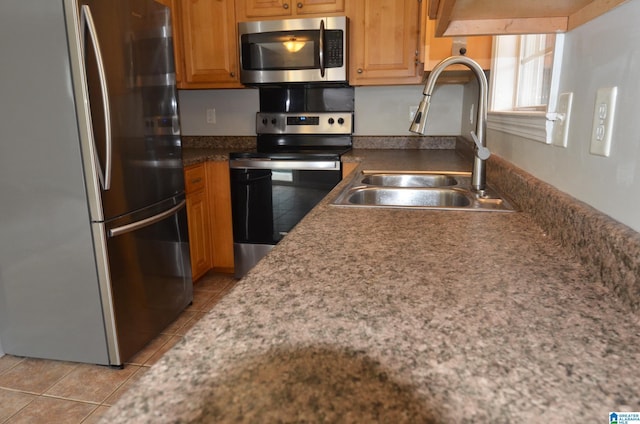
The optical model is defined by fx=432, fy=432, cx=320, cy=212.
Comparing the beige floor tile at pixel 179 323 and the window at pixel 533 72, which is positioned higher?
the window at pixel 533 72

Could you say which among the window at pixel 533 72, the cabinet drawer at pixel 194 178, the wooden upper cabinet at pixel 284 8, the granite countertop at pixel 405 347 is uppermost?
the wooden upper cabinet at pixel 284 8

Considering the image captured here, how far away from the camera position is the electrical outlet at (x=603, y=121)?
716mm

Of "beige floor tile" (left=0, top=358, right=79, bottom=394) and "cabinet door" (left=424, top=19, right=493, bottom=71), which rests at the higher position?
"cabinet door" (left=424, top=19, right=493, bottom=71)

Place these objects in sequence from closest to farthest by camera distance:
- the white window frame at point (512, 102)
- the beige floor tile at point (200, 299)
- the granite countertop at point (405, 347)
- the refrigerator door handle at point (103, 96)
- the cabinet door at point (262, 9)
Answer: the granite countertop at point (405, 347)
the white window frame at point (512, 102)
the refrigerator door handle at point (103, 96)
the beige floor tile at point (200, 299)
the cabinet door at point (262, 9)

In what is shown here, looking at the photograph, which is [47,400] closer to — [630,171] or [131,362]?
[131,362]

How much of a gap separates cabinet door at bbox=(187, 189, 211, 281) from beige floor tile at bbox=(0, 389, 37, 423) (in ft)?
3.63

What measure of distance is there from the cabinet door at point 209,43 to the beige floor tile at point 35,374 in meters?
1.94

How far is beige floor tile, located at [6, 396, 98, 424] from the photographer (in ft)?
5.32

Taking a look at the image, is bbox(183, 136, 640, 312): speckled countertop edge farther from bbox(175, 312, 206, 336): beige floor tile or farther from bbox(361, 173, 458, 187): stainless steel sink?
bbox(175, 312, 206, 336): beige floor tile

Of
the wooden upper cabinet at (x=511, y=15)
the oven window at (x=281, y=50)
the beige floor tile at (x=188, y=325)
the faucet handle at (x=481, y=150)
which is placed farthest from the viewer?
the oven window at (x=281, y=50)

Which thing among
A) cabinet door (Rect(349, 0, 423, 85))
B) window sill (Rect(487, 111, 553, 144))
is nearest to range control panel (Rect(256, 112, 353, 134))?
cabinet door (Rect(349, 0, 423, 85))

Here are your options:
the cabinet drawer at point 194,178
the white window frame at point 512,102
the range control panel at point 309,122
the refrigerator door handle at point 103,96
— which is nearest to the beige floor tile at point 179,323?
the cabinet drawer at point 194,178

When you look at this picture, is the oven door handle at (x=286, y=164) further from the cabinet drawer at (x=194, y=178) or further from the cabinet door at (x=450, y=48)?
the cabinet door at (x=450, y=48)

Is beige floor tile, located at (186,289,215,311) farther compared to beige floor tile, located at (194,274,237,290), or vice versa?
beige floor tile, located at (194,274,237,290)
